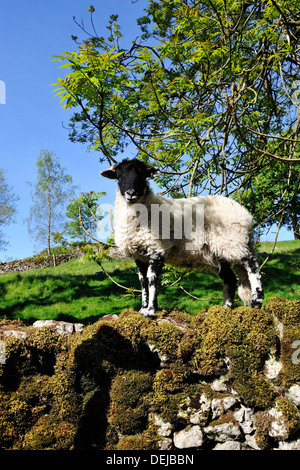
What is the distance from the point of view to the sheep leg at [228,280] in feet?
15.9

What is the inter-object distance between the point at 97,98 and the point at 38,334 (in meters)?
2.93

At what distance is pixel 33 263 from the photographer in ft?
66.6

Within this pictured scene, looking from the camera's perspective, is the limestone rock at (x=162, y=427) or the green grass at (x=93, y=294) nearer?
the limestone rock at (x=162, y=427)

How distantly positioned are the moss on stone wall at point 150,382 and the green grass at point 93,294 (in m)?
3.29

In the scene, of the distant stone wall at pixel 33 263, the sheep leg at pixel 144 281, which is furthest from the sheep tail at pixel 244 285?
the distant stone wall at pixel 33 263

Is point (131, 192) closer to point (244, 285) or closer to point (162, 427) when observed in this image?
point (244, 285)

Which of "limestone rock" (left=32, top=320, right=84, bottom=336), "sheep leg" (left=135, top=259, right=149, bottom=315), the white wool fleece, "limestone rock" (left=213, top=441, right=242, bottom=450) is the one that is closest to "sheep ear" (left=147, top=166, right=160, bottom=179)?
the white wool fleece

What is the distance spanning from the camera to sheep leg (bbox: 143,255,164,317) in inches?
168

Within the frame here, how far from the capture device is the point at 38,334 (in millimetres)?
4031

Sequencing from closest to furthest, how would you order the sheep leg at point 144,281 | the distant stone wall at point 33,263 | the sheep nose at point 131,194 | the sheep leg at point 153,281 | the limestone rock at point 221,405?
the limestone rock at point 221,405
the sheep nose at point 131,194
the sheep leg at point 153,281
the sheep leg at point 144,281
the distant stone wall at point 33,263

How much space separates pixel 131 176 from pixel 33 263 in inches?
698

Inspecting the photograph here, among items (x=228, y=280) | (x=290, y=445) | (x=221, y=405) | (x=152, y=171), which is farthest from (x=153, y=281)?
(x=290, y=445)

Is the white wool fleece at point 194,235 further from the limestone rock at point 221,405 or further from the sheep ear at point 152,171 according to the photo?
the limestone rock at point 221,405
